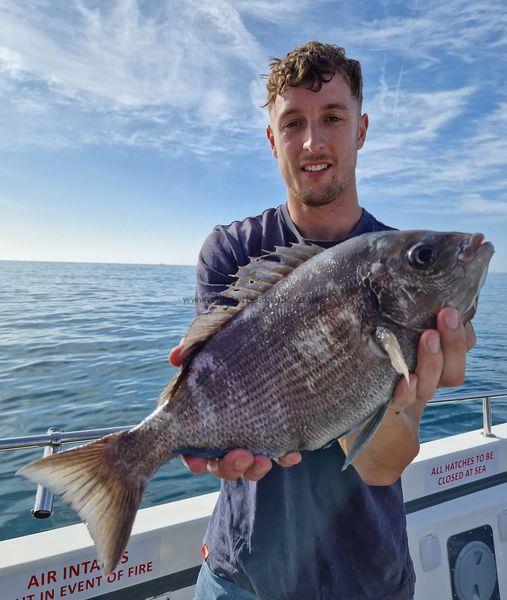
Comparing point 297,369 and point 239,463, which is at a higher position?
point 297,369

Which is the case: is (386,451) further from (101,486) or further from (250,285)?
(101,486)

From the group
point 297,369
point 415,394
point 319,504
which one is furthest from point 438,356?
point 319,504

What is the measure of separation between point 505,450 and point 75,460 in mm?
4206

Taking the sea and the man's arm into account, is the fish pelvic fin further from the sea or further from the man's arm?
the sea

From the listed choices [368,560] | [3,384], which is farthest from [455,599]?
[3,384]

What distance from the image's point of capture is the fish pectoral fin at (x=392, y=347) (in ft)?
5.56

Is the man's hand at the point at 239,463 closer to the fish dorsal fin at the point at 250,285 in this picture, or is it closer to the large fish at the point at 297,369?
the large fish at the point at 297,369

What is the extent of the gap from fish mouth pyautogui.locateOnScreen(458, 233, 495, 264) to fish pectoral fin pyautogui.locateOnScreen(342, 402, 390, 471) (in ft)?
2.21

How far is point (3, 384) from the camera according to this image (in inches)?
375

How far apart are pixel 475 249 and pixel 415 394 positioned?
64cm

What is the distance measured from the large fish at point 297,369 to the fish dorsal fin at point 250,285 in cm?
2

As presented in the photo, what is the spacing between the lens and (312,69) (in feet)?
8.74

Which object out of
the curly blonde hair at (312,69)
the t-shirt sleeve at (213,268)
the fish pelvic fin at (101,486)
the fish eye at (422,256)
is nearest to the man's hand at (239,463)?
the fish pelvic fin at (101,486)

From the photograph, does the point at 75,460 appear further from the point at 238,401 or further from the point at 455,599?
the point at 455,599
